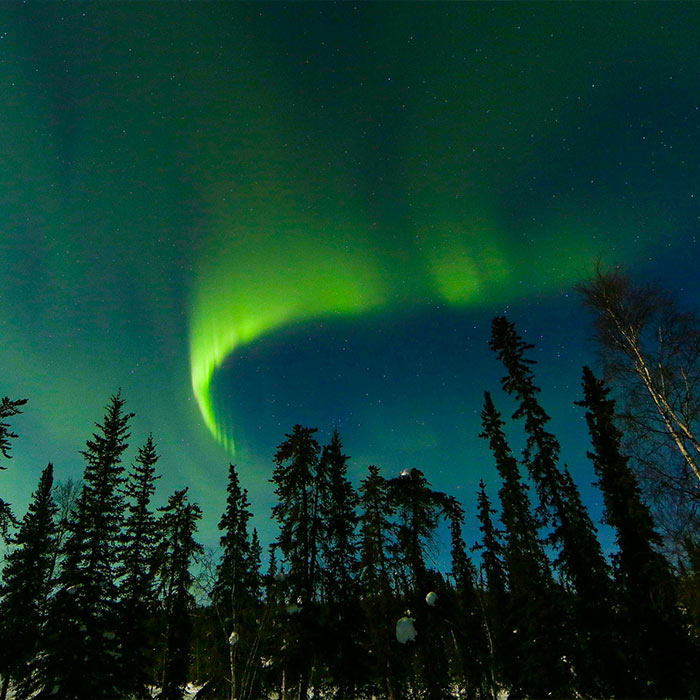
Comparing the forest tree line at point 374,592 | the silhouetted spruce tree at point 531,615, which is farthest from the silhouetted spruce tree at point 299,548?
the silhouetted spruce tree at point 531,615

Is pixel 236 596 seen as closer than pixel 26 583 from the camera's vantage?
Yes

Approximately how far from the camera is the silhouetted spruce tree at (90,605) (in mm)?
17438

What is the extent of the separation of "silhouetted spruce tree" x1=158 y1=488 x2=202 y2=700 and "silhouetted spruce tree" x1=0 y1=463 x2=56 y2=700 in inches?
238

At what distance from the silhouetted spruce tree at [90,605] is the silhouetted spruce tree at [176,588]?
413 cm

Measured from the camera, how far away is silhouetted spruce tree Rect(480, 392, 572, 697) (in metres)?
16.2

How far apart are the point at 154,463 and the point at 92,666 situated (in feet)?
40.0

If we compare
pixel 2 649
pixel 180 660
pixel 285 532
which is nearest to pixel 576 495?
pixel 285 532

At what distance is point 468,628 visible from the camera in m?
28.5

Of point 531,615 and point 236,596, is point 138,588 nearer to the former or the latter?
point 236,596

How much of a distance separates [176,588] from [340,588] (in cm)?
1121

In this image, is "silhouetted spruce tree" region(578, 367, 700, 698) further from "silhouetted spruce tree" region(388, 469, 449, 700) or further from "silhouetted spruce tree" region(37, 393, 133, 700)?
"silhouetted spruce tree" region(37, 393, 133, 700)

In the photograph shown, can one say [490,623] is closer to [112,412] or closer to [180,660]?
[180,660]

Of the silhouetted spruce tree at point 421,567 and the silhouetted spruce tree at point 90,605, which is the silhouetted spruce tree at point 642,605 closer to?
the silhouetted spruce tree at point 421,567

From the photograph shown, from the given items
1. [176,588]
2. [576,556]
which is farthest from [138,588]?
[576,556]
